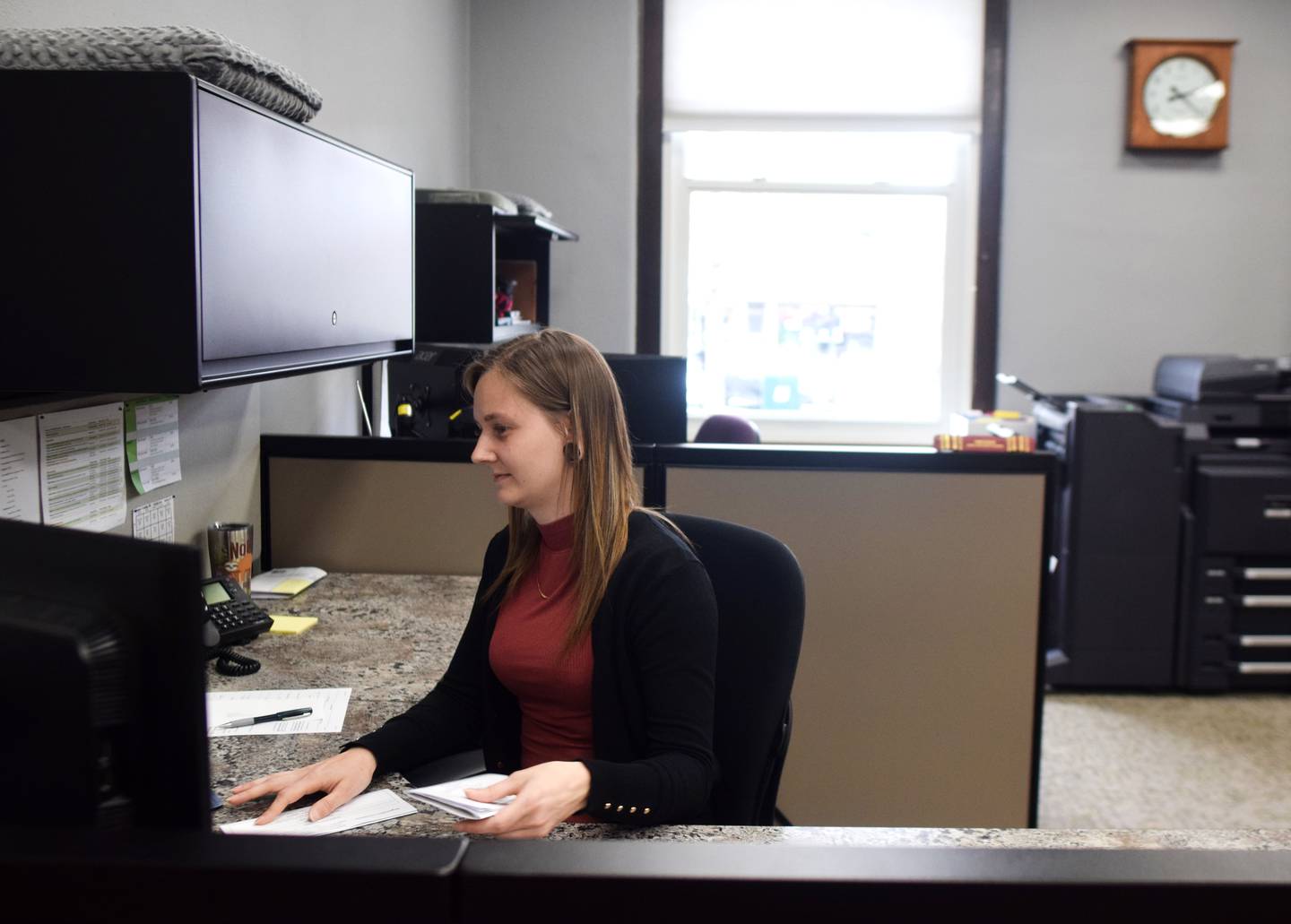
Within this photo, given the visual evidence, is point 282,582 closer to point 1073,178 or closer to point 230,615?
point 230,615

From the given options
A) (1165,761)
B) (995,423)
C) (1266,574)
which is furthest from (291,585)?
(1266,574)

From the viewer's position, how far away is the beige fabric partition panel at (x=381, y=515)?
2.36 m

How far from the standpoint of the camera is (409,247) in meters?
2.16

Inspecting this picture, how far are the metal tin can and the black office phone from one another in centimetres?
8

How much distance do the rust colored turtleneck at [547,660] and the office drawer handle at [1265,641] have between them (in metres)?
3.05

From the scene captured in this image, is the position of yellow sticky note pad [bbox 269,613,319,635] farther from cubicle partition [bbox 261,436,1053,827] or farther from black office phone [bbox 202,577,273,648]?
cubicle partition [bbox 261,436,1053,827]

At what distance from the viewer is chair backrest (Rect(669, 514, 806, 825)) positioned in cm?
144

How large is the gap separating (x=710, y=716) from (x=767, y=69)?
3.51 m

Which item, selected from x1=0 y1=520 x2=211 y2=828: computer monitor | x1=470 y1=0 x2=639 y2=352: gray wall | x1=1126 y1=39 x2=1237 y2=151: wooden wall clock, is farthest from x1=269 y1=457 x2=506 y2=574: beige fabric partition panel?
x1=1126 y1=39 x2=1237 y2=151: wooden wall clock

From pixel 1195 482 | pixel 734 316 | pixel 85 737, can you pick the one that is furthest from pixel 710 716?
pixel 734 316

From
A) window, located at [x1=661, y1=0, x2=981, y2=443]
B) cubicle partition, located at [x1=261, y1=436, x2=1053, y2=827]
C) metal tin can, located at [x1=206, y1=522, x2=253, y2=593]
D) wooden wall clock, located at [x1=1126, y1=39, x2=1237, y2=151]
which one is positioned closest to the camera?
metal tin can, located at [x1=206, y1=522, x2=253, y2=593]

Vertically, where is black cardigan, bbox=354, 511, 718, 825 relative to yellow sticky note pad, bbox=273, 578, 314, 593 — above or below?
above

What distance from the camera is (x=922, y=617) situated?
2.29m

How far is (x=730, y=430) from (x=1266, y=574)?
1.92 metres
